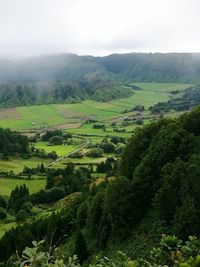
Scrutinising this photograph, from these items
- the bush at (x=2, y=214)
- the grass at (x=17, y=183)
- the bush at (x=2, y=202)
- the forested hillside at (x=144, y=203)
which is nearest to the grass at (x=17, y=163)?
the grass at (x=17, y=183)

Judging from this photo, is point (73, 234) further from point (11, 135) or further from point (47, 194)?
point (11, 135)

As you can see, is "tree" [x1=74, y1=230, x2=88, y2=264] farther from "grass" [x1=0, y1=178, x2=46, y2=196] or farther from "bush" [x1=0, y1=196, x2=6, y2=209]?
"grass" [x1=0, y1=178, x2=46, y2=196]

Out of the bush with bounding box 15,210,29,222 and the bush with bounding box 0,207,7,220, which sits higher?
the bush with bounding box 15,210,29,222

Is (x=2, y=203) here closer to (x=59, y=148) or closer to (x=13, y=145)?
(x=13, y=145)

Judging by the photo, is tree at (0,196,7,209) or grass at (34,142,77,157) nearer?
tree at (0,196,7,209)

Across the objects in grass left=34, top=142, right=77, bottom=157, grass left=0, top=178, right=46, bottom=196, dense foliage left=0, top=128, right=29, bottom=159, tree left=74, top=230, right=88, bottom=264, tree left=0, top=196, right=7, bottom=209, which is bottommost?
grass left=34, top=142, right=77, bottom=157

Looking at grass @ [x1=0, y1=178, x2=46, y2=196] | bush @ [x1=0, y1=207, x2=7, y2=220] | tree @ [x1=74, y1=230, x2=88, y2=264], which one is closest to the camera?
tree @ [x1=74, y1=230, x2=88, y2=264]

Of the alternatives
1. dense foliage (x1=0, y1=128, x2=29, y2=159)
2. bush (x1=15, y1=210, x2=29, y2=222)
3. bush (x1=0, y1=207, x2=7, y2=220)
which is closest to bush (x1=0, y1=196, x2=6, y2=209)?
bush (x1=0, y1=207, x2=7, y2=220)

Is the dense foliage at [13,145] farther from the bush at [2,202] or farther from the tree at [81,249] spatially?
the tree at [81,249]
